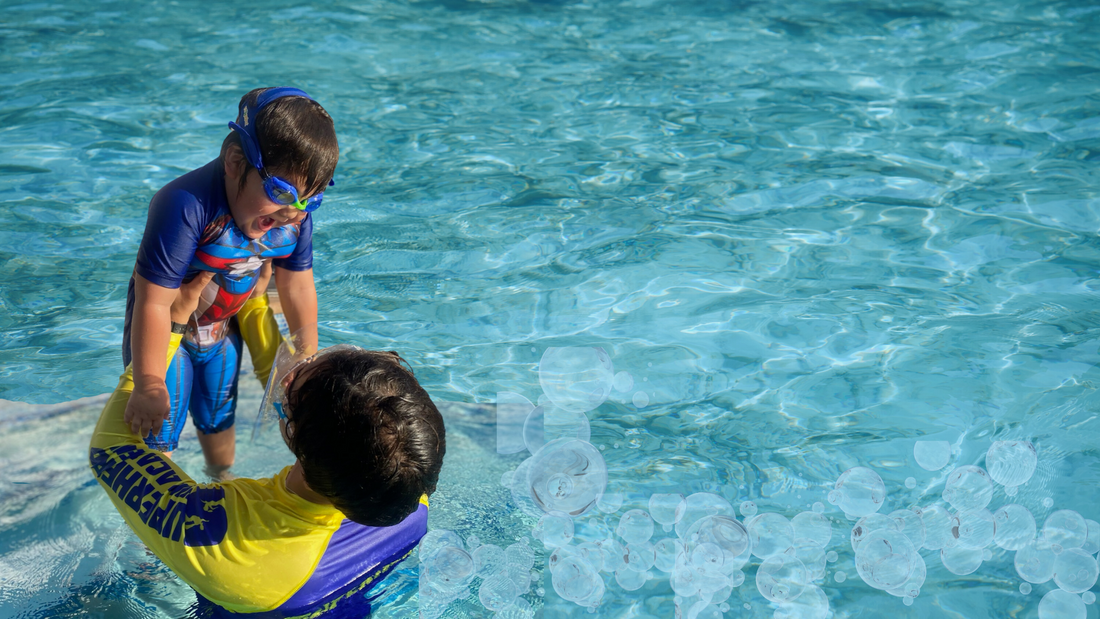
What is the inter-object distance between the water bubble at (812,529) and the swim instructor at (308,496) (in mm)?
1081

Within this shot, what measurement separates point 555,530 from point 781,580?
63 centimetres

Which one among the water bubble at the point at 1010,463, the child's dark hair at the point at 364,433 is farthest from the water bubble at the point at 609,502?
the water bubble at the point at 1010,463

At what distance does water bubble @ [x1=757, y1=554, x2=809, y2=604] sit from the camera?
2.27 metres

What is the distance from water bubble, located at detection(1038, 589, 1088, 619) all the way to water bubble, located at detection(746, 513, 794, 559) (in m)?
0.63

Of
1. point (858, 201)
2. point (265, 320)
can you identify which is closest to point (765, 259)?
point (858, 201)

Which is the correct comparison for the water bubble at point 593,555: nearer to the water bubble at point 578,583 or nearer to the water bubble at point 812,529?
the water bubble at point 578,583

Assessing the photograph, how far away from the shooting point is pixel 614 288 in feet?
12.6

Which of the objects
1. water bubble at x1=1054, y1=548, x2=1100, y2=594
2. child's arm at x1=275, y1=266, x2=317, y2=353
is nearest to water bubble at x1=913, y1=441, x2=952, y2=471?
water bubble at x1=1054, y1=548, x2=1100, y2=594

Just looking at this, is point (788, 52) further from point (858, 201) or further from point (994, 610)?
point (994, 610)

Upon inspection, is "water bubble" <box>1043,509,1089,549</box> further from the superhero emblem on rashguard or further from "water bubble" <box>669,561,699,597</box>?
the superhero emblem on rashguard

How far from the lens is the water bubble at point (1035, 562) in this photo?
7.53ft

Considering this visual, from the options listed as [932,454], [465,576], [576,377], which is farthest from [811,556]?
[576,377]

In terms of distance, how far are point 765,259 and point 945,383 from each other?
3.43ft

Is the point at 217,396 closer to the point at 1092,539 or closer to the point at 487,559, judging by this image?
the point at 487,559
